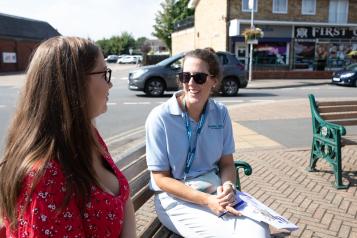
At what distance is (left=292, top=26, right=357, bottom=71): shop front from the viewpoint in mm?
31203

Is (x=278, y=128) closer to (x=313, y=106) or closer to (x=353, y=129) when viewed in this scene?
(x=353, y=129)

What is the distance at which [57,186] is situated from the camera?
1.44 meters

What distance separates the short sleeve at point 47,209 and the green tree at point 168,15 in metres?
56.9

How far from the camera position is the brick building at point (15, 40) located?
40812mm

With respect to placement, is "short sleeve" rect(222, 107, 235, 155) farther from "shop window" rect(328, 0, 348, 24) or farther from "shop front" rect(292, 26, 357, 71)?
"shop window" rect(328, 0, 348, 24)

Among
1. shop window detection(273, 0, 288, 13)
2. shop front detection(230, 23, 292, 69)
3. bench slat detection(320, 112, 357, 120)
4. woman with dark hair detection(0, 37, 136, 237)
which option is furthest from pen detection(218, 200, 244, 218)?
shop window detection(273, 0, 288, 13)

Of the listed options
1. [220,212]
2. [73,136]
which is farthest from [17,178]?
[220,212]

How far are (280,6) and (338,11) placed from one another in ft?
16.2

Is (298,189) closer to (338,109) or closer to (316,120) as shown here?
(316,120)

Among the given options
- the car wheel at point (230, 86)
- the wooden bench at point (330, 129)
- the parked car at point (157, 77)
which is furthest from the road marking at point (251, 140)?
the car wheel at point (230, 86)

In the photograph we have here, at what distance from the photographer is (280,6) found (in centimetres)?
3016

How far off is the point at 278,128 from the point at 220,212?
264 inches

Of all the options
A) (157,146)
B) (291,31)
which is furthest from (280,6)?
(157,146)

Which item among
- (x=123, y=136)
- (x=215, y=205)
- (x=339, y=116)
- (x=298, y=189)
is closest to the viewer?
(x=215, y=205)
